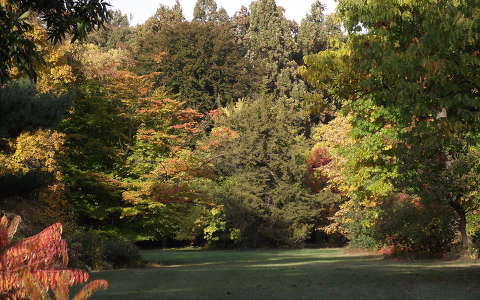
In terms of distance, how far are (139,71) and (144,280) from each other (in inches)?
1732

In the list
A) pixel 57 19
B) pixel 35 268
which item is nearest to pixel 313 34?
pixel 57 19

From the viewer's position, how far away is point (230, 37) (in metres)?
65.9

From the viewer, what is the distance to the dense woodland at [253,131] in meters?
13.9

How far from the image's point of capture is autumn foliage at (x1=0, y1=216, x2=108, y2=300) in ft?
17.8

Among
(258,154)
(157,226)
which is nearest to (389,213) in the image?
(157,226)

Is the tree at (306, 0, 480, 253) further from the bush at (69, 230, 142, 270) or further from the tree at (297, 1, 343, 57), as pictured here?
the tree at (297, 1, 343, 57)

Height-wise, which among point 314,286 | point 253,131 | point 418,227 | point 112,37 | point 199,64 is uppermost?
point 112,37

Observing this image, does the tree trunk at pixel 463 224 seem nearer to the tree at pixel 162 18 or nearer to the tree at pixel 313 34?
the tree at pixel 313 34

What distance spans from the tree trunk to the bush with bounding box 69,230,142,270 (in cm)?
1347

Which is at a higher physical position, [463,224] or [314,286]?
[463,224]

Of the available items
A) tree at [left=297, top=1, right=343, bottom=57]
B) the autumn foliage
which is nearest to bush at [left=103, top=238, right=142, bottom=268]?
the autumn foliage

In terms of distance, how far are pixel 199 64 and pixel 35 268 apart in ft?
191

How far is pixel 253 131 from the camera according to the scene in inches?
2114

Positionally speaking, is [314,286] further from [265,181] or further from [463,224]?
[265,181]
